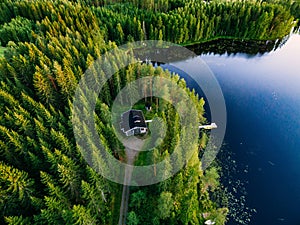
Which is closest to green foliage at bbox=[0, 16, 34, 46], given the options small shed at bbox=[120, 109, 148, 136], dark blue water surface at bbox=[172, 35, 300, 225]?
small shed at bbox=[120, 109, 148, 136]

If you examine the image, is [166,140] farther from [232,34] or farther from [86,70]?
[232,34]

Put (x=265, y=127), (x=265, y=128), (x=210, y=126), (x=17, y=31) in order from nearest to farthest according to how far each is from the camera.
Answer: (x=210, y=126)
(x=265, y=128)
(x=265, y=127)
(x=17, y=31)

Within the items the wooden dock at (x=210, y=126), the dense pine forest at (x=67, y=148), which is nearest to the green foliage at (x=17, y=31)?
the dense pine forest at (x=67, y=148)

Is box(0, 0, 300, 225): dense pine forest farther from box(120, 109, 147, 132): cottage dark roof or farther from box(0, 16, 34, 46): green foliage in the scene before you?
box(120, 109, 147, 132): cottage dark roof

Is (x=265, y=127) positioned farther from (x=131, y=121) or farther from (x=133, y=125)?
(x=131, y=121)

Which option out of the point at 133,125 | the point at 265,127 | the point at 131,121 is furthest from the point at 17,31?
the point at 265,127

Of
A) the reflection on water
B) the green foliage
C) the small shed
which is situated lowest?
the reflection on water

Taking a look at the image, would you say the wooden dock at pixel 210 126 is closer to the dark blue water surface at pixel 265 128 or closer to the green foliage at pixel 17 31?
the dark blue water surface at pixel 265 128
